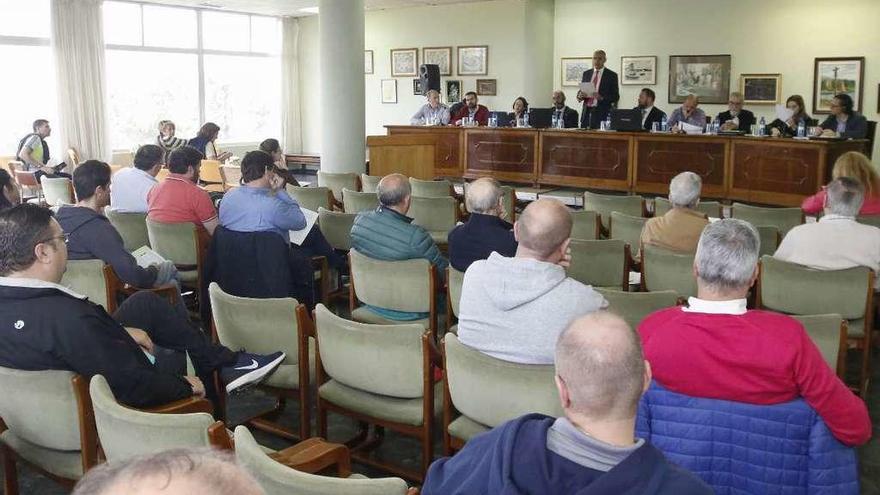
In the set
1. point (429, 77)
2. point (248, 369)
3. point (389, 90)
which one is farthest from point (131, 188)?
point (389, 90)

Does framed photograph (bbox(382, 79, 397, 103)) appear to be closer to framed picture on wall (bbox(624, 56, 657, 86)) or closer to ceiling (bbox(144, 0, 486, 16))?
ceiling (bbox(144, 0, 486, 16))

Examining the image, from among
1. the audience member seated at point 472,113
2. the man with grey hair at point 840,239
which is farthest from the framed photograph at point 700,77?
the man with grey hair at point 840,239

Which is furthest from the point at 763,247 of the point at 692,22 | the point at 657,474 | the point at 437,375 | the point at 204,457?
the point at 692,22

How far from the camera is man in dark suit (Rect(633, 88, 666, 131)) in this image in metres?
11.1

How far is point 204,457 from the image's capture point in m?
0.78

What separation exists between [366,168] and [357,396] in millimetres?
8172

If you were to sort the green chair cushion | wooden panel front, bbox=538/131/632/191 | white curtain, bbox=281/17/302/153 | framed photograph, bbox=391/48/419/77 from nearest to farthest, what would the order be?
the green chair cushion < wooden panel front, bbox=538/131/632/191 < framed photograph, bbox=391/48/419/77 < white curtain, bbox=281/17/302/153

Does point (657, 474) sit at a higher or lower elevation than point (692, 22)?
lower

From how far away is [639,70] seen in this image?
14.0m

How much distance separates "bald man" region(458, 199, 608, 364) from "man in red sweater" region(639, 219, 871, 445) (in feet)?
1.18

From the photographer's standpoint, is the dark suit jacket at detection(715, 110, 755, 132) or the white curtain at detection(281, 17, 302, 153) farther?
the white curtain at detection(281, 17, 302, 153)

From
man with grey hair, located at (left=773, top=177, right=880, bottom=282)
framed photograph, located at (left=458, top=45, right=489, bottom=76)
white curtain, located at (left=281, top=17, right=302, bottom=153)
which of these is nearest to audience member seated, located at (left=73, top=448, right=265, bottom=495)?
Result: man with grey hair, located at (left=773, top=177, right=880, bottom=282)

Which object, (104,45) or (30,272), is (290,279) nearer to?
(30,272)

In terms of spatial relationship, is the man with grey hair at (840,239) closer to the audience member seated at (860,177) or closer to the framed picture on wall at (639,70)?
the audience member seated at (860,177)
